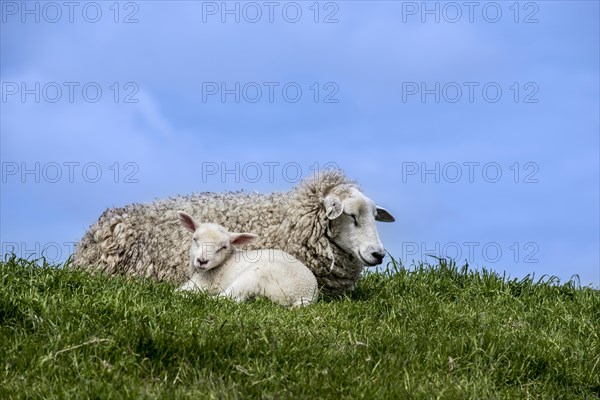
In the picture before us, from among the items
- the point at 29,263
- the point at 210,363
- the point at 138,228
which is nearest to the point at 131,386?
the point at 210,363

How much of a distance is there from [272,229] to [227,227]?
1.56ft

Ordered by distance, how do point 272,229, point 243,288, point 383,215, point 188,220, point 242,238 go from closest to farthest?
1. point 243,288
2. point 242,238
3. point 188,220
4. point 272,229
5. point 383,215

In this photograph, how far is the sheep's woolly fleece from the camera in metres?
9.61

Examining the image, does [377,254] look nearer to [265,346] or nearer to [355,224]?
[355,224]

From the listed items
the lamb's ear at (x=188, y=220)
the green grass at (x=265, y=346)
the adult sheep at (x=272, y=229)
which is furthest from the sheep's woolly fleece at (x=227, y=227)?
the lamb's ear at (x=188, y=220)

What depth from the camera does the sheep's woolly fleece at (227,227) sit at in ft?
31.5

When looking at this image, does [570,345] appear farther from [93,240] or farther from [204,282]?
[93,240]

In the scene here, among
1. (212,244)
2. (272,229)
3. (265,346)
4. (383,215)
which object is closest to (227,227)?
(272,229)

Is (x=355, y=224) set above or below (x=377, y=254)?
above

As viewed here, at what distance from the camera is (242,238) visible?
358 inches

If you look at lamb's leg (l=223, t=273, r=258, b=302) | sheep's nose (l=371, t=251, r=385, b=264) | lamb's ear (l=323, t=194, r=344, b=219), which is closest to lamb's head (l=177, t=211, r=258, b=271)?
lamb's leg (l=223, t=273, r=258, b=302)

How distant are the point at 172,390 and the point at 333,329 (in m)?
2.38

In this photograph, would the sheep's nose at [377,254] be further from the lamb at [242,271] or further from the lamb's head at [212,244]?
the lamb's head at [212,244]

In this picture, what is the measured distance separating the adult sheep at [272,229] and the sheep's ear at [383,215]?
0.04 ft
